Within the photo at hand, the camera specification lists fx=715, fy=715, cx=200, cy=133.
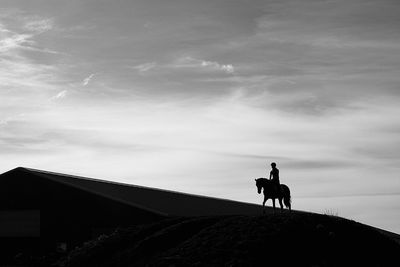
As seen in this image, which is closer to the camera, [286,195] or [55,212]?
[286,195]

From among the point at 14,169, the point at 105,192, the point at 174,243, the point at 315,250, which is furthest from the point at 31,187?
the point at 315,250

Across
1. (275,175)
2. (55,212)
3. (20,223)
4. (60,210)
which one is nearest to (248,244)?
(275,175)

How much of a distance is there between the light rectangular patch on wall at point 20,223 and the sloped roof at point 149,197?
2.72 metres

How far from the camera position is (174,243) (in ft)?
95.9

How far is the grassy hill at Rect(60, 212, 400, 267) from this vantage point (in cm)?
2627

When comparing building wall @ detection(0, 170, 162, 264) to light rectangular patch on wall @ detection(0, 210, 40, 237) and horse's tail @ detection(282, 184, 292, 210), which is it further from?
horse's tail @ detection(282, 184, 292, 210)

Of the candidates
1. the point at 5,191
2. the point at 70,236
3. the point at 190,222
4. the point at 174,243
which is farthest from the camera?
the point at 5,191

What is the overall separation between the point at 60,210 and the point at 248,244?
22.9m

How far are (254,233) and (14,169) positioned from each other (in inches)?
1030

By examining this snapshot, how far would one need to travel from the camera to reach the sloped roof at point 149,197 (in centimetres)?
4647

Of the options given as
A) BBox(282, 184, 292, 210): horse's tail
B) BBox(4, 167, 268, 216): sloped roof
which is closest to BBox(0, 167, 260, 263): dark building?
BBox(4, 167, 268, 216): sloped roof

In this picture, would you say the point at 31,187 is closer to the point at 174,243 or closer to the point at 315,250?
the point at 174,243

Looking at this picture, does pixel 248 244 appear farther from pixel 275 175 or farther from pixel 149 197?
pixel 149 197

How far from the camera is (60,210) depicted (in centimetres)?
4688
